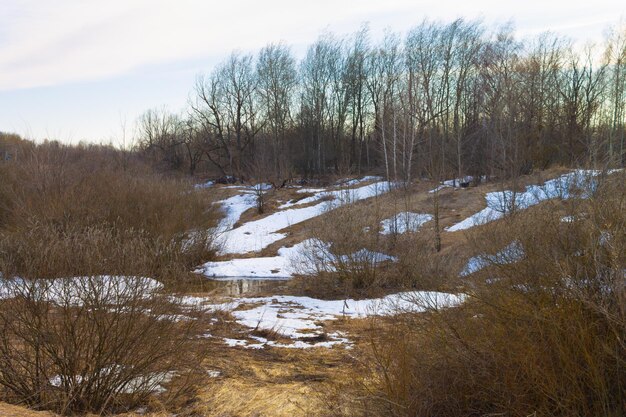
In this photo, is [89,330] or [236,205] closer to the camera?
[89,330]

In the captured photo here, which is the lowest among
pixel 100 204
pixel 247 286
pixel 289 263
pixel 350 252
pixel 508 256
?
pixel 247 286

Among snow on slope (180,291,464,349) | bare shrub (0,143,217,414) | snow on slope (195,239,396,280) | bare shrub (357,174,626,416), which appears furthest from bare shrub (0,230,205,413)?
snow on slope (195,239,396,280)

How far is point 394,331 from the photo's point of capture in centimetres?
610

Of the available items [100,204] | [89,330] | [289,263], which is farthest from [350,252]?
[89,330]

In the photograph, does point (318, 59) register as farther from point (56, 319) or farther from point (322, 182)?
point (56, 319)

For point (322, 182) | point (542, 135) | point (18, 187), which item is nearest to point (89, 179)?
point (18, 187)

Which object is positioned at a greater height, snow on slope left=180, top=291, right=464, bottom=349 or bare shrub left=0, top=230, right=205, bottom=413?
bare shrub left=0, top=230, right=205, bottom=413

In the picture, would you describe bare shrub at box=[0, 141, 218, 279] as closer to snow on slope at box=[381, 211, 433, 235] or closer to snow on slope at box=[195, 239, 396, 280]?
snow on slope at box=[195, 239, 396, 280]

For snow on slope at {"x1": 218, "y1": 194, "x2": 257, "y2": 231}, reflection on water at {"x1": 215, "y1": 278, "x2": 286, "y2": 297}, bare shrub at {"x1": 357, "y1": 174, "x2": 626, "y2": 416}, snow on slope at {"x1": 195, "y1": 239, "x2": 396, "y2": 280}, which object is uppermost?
snow on slope at {"x1": 218, "y1": 194, "x2": 257, "y2": 231}

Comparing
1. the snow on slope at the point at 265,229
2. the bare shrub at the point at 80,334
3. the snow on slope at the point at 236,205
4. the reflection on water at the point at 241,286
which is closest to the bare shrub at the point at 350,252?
the reflection on water at the point at 241,286

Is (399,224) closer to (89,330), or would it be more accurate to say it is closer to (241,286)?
(241,286)

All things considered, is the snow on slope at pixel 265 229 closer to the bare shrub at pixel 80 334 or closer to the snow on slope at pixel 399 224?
the snow on slope at pixel 399 224

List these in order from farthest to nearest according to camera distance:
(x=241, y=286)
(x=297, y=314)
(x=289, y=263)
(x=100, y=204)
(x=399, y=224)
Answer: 1. (x=289, y=263)
2. (x=100, y=204)
3. (x=241, y=286)
4. (x=399, y=224)
5. (x=297, y=314)

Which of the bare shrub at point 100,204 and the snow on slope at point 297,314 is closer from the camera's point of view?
the snow on slope at point 297,314
